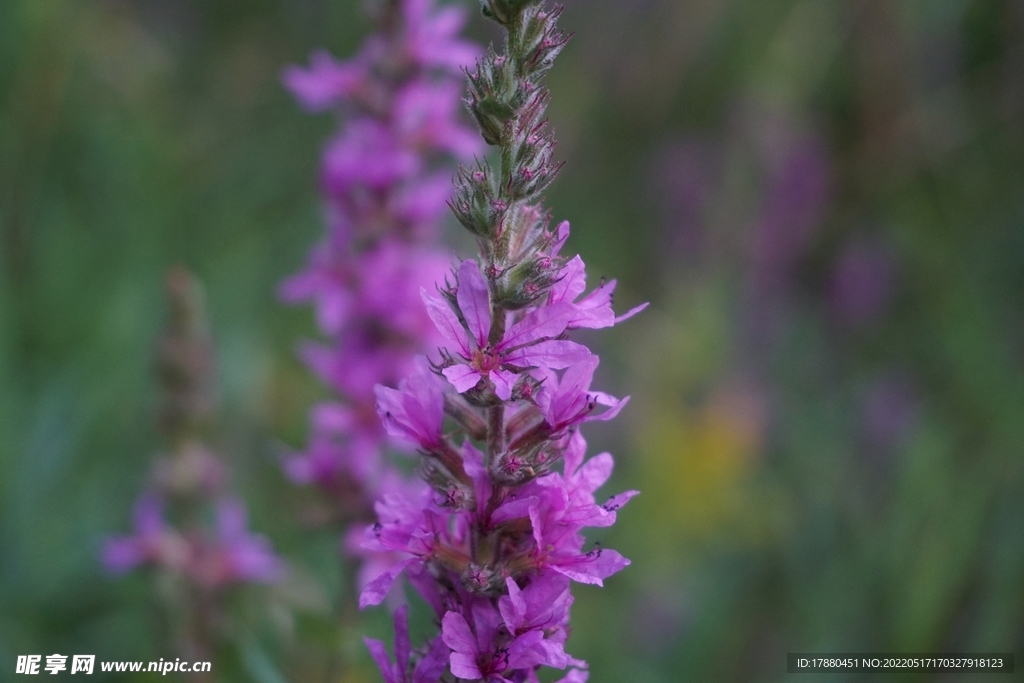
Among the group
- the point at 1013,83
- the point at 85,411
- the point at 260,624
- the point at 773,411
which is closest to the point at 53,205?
the point at 85,411

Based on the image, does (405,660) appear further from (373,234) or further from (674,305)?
(674,305)

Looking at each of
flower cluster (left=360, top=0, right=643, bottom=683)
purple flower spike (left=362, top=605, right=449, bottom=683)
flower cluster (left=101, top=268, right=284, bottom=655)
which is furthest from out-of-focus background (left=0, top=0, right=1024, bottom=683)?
flower cluster (left=360, top=0, right=643, bottom=683)

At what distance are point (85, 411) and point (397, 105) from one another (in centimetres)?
225

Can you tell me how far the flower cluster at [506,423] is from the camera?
5.56 feet

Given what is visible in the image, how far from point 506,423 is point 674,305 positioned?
196 inches

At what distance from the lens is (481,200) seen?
67.3 inches

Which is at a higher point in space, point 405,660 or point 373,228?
point 373,228

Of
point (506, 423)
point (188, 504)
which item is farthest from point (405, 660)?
point (188, 504)

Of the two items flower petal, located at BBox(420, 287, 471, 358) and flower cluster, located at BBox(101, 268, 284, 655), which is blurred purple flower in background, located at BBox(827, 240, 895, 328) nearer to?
flower cluster, located at BBox(101, 268, 284, 655)

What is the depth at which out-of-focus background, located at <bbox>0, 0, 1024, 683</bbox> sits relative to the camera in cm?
412

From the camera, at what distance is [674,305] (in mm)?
6695

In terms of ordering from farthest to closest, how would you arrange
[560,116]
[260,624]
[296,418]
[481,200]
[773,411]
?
1. [560,116]
2. [773,411]
3. [296,418]
4. [260,624]
5. [481,200]

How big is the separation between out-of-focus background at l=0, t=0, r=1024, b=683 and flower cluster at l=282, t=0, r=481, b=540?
0.55 m

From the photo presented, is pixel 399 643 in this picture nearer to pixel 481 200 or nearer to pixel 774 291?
pixel 481 200
